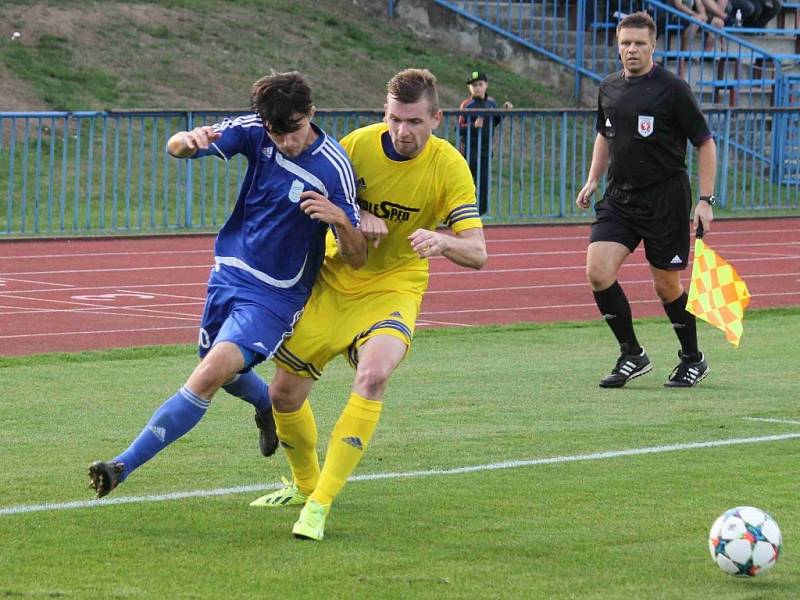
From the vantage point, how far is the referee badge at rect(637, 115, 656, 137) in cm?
1045

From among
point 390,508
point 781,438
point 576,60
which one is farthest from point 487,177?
point 390,508

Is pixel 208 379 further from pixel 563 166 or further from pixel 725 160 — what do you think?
pixel 725 160

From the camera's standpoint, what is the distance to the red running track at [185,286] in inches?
534

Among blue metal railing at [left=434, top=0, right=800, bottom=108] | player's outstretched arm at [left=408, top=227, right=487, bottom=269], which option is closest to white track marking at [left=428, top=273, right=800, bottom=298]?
player's outstretched arm at [left=408, top=227, right=487, bottom=269]

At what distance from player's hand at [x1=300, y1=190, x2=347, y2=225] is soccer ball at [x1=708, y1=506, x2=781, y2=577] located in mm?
1811

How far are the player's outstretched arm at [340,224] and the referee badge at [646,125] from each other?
4.12 meters

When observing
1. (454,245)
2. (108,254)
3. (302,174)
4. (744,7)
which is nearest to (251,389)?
(302,174)

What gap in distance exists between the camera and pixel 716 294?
10461 millimetres

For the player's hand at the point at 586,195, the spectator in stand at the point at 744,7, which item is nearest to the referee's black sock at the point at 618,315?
the player's hand at the point at 586,195

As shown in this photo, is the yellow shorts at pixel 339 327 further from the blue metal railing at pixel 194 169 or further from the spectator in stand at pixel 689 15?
the spectator in stand at pixel 689 15

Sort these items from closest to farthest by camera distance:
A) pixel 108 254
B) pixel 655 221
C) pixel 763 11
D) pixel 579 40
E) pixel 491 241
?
pixel 655 221, pixel 108 254, pixel 491 241, pixel 579 40, pixel 763 11

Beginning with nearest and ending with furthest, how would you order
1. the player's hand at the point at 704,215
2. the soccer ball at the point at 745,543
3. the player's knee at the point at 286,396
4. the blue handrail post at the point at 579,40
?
1. the soccer ball at the point at 745,543
2. the player's knee at the point at 286,396
3. the player's hand at the point at 704,215
4. the blue handrail post at the point at 579,40

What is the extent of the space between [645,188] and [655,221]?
214 millimetres

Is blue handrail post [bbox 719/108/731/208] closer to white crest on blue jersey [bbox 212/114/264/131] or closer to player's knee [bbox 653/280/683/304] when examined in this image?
player's knee [bbox 653/280/683/304]
